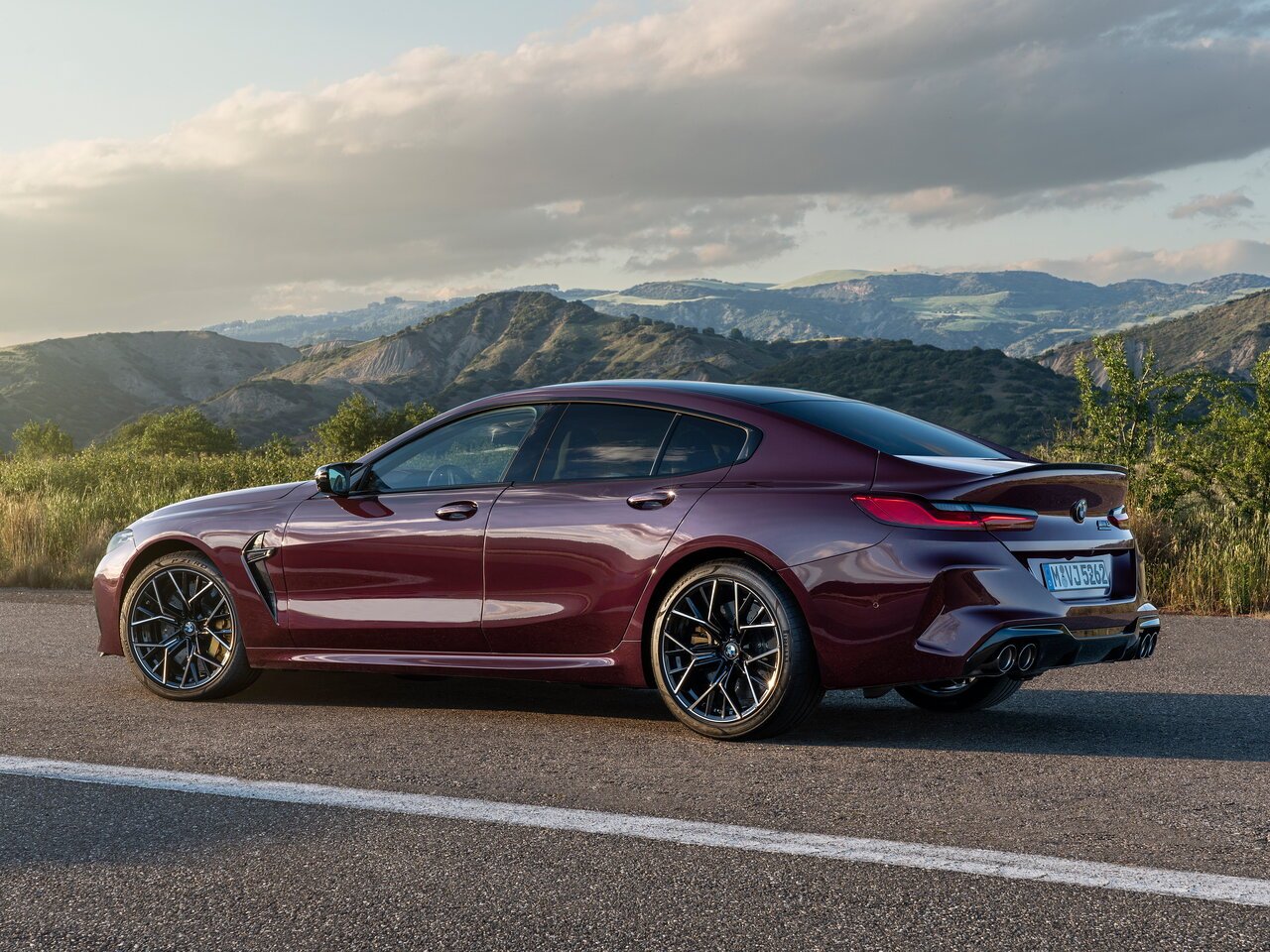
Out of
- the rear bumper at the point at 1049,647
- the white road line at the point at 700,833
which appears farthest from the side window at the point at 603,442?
the white road line at the point at 700,833

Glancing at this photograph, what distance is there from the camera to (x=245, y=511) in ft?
22.0

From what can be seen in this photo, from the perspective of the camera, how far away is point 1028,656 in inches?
203

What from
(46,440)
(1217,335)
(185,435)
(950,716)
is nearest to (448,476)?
(950,716)

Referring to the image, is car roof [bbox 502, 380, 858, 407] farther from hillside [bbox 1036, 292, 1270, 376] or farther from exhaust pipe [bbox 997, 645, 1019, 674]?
hillside [bbox 1036, 292, 1270, 376]

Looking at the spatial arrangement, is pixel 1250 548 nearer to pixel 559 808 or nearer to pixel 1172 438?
pixel 1172 438

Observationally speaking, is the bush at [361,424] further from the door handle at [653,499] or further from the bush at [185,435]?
the door handle at [653,499]

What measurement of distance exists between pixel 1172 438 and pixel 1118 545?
337 inches

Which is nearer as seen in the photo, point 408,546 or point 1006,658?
point 1006,658

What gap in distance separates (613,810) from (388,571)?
2.15m

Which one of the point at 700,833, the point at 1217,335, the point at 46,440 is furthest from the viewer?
the point at 1217,335

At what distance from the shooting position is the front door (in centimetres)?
605

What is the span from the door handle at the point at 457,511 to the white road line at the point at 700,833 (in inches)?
60.9

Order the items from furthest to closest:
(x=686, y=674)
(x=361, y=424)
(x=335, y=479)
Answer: (x=361, y=424) < (x=335, y=479) < (x=686, y=674)

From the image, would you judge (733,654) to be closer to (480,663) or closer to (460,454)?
(480,663)
